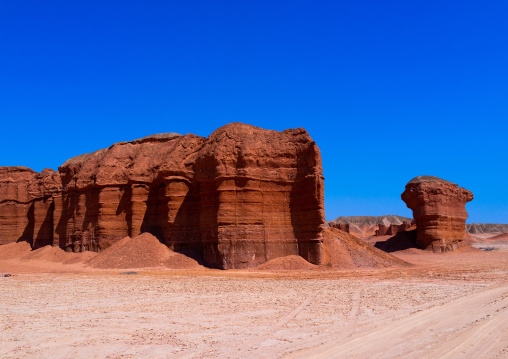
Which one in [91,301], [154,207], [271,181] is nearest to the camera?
[91,301]

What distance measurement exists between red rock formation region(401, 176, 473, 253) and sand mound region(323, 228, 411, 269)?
15.6 m

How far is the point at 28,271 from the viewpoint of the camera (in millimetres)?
22219

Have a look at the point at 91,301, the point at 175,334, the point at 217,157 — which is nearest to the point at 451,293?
the point at 175,334

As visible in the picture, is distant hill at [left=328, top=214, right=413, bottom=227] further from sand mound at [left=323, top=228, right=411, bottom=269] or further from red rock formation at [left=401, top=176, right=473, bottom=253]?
sand mound at [left=323, top=228, right=411, bottom=269]

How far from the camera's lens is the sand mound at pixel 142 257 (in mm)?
23750

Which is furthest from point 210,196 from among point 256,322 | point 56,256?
point 256,322

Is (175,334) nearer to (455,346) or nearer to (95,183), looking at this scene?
(455,346)

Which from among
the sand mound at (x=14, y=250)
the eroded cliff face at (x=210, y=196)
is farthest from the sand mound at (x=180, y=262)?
the sand mound at (x=14, y=250)

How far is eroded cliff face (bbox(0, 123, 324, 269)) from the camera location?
75.3 feet

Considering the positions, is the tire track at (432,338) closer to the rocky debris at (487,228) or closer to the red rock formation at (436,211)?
the red rock formation at (436,211)

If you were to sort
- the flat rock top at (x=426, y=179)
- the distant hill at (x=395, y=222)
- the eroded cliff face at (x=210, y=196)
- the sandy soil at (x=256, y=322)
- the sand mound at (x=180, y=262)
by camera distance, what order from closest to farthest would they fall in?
the sandy soil at (x=256, y=322), the eroded cliff face at (x=210, y=196), the sand mound at (x=180, y=262), the flat rock top at (x=426, y=179), the distant hill at (x=395, y=222)

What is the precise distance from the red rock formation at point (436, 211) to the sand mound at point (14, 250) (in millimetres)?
35280

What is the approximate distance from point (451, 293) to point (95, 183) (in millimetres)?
24047

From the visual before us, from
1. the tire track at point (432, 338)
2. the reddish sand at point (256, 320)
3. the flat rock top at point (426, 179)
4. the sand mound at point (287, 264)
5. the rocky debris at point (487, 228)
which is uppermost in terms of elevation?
the flat rock top at point (426, 179)
